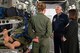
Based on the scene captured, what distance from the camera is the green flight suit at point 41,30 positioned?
347 inches

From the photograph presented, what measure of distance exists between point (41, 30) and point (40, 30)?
0.03 m

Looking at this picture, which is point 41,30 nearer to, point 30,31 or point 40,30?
point 40,30

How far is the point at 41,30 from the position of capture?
8.81m

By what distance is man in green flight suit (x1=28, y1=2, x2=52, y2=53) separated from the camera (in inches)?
346

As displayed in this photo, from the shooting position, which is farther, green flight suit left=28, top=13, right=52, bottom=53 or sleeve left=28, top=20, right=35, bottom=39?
green flight suit left=28, top=13, right=52, bottom=53

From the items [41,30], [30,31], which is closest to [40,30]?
[41,30]

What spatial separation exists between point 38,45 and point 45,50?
0.23 meters

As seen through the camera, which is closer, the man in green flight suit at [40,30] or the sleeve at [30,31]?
the sleeve at [30,31]

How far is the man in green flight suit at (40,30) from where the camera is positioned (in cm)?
880

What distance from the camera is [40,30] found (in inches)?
347

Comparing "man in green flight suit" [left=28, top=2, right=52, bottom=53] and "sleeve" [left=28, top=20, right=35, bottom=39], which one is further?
"man in green flight suit" [left=28, top=2, right=52, bottom=53]

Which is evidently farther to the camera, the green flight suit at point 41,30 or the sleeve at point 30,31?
A: the green flight suit at point 41,30

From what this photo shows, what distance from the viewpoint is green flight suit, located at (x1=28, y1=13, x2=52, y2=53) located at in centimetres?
881

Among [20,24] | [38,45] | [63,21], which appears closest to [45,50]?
[38,45]
